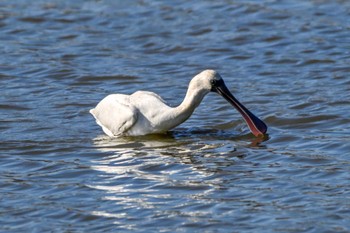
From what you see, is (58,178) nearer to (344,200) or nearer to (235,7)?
(344,200)

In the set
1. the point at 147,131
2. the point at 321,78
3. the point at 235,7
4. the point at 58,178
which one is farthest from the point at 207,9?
the point at 58,178

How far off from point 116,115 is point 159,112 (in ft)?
1.62

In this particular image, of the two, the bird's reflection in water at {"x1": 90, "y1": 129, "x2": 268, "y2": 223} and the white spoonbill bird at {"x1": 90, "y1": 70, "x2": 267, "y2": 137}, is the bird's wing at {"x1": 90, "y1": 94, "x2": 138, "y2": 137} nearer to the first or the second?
the white spoonbill bird at {"x1": 90, "y1": 70, "x2": 267, "y2": 137}

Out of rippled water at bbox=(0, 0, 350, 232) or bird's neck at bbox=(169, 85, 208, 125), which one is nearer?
rippled water at bbox=(0, 0, 350, 232)

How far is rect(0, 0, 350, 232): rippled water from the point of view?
9.62 m

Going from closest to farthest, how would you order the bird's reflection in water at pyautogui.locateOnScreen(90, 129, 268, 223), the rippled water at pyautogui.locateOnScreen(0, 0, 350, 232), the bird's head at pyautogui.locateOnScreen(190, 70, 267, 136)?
the rippled water at pyautogui.locateOnScreen(0, 0, 350, 232)
the bird's reflection in water at pyautogui.locateOnScreen(90, 129, 268, 223)
the bird's head at pyautogui.locateOnScreen(190, 70, 267, 136)

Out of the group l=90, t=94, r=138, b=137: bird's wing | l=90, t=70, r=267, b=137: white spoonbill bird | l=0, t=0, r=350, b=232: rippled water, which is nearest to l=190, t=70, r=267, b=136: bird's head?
l=90, t=70, r=267, b=137: white spoonbill bird

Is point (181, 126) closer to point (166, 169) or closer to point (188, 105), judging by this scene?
point (188, 105)

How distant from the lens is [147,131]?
1249cm

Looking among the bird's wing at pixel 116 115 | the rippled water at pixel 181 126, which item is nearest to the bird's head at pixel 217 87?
the rippled water at pixel 181 126

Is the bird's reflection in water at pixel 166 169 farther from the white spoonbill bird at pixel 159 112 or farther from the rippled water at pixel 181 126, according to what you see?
the white spoonbill bird at pixel 159 112

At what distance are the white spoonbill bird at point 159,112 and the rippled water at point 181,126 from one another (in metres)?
0.18

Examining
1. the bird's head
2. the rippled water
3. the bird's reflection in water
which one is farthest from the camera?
the bird's head

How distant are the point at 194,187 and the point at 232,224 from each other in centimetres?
124
